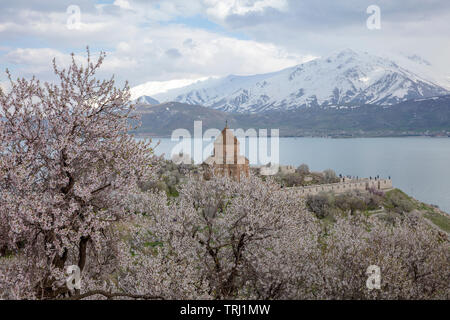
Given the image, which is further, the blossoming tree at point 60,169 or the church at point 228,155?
the church at point 228,155

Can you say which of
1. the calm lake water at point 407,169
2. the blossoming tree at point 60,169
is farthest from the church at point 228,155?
the blossoming tree at point 60,169
